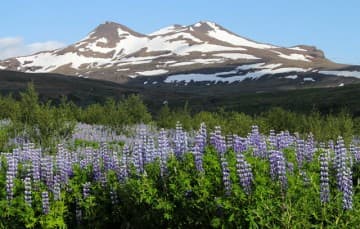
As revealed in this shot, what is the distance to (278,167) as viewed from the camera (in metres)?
8.20

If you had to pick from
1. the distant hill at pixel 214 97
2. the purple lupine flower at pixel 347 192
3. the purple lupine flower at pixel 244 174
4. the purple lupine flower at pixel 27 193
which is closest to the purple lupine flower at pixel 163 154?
the purple lupine flower at pixel 244 174

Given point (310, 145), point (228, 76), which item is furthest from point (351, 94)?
point (228, 76)

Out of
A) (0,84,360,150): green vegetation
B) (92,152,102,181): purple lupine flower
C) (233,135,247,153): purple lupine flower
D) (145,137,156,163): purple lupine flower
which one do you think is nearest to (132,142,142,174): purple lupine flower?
(145,137,156,163): purple lupine flower

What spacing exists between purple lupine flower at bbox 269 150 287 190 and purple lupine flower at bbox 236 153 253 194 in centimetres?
39

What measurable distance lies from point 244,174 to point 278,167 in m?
0.51

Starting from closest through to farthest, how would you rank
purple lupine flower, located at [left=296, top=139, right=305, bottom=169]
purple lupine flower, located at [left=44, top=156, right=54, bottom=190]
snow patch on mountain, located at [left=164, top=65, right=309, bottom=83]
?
purple lupine flower, located at [left=296, top=139, right=305, bottom=169] < purple lupine flower, located at [left=44, top=156, right=54, bottom=190] < snow patch on mountain, located at [left=164, top=65, right=309, bottom=83]

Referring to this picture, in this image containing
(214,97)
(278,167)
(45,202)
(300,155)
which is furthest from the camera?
(214,97)

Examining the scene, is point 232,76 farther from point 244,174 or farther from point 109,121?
point 244,174

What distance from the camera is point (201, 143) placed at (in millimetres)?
9922

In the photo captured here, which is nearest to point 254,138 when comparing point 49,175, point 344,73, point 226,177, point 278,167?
point 226,177

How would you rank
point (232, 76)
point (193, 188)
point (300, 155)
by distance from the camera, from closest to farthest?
point (193, 188) < point (300, 155) < point (232, 76)

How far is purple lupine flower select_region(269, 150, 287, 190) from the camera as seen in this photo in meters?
8.09

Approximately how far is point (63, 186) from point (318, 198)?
503 centimetres

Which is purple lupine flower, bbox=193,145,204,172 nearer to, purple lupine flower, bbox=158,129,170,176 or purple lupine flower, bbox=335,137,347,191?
purple lupine flower, bbox=158,129,170,176
